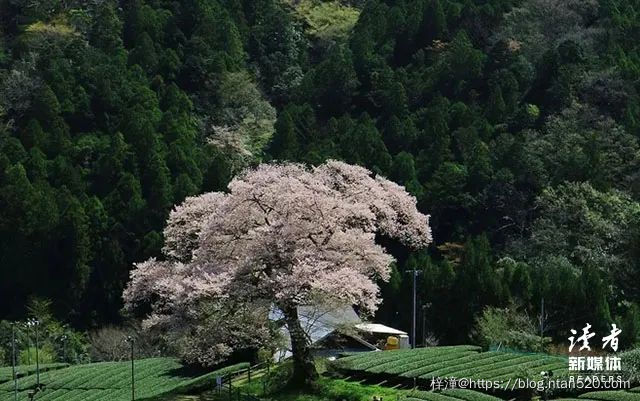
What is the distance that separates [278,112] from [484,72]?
1816cm

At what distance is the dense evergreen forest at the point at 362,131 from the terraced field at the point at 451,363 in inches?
525

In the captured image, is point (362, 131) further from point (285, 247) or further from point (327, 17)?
point (285, 247)

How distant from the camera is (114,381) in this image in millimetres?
45469

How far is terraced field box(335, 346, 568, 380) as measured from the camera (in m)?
33.5

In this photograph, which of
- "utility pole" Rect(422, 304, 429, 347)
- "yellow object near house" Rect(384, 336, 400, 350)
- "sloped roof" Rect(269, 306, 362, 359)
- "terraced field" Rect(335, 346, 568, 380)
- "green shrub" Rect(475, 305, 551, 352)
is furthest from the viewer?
"utility pole" Rect(422, 304, 429, 347)

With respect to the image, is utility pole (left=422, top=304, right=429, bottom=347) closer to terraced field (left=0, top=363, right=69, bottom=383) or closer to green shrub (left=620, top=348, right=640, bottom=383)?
terraced field (left=0, top=363, right=69, bottom=383)

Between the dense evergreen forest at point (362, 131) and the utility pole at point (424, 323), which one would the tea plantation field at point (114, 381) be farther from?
the dense evergreen forest at point (362, 131)

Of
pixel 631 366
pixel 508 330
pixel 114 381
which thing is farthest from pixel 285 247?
pixel 508 330

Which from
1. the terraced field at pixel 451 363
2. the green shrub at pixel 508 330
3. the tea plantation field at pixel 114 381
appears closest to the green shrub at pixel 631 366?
the terraced field at pixel 451 363

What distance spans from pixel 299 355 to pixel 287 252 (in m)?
2.84

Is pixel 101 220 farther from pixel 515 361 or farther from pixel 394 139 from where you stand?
pixel 515 361

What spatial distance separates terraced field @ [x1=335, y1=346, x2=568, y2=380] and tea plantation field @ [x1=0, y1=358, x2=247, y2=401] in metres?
4.90

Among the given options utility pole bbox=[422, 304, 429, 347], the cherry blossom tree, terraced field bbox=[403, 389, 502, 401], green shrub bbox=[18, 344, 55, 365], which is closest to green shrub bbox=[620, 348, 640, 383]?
terraced field bbox=[403, 389, 502, 401]

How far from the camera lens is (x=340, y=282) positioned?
34.8 m
